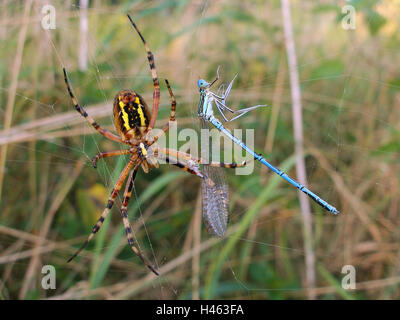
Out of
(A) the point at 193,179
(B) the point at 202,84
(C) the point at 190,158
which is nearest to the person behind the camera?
(B) the point at 202,84

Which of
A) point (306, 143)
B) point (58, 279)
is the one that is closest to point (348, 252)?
point (306, 143)

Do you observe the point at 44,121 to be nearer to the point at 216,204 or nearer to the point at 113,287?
the point at 113,287

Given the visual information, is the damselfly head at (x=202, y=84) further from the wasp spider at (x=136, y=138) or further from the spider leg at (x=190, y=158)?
the spider leg at (x=190, y=158)

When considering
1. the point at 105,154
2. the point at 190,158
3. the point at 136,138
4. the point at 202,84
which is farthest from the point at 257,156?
the point at 105,154

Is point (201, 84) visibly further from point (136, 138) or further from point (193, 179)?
point (193, 179)
